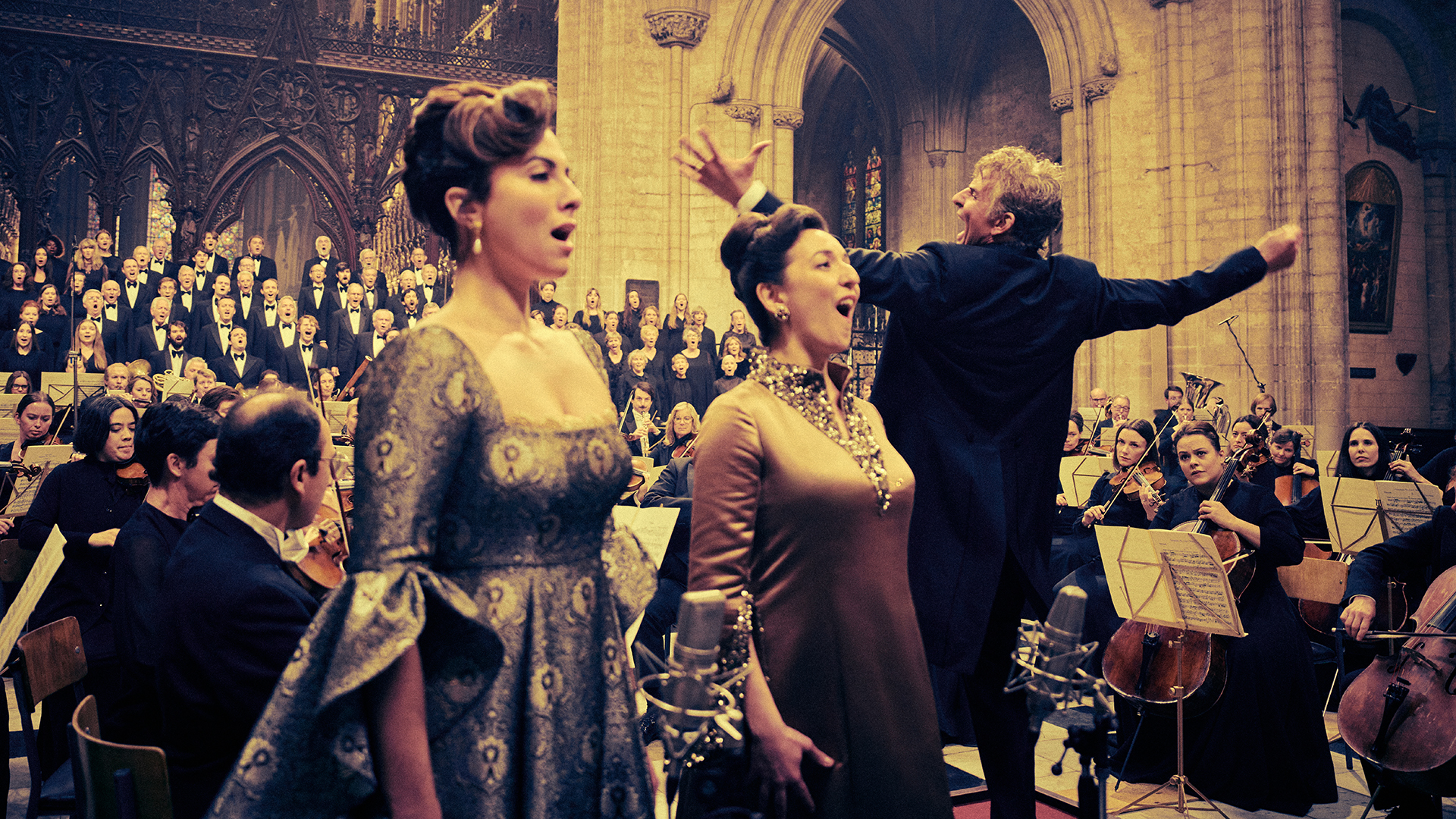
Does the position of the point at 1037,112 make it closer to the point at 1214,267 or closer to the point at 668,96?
the point at 668,96

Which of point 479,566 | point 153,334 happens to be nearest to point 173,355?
point 153,334

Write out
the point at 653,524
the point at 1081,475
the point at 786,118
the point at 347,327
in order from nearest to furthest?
1. the point at 653,524
2. the point at 1081,475
3. the point at 347,327
4. the point at 786,118

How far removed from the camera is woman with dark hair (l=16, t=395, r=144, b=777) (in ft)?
13.3

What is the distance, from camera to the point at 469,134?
1.38 metres

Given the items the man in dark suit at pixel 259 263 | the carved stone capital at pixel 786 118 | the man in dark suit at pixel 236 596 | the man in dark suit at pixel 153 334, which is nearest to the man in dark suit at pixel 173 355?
the man in dark suit at pixel 153 334

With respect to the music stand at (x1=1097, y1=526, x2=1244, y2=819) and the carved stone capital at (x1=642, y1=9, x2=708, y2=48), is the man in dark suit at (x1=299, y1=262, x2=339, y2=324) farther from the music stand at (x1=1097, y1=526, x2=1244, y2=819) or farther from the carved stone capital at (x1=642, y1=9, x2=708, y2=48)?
the music stand at (x1=1097, y1=526, x2=1244, y2=819)

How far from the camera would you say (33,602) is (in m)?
2.81

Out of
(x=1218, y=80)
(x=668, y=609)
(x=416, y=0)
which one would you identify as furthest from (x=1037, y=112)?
(x=668, y=609)

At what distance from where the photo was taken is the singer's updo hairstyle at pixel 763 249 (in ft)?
6.24

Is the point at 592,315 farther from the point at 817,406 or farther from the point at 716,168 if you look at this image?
the point at 817,406

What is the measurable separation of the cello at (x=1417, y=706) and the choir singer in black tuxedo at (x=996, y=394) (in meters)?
1.62

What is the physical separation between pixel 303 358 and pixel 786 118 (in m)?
6.98

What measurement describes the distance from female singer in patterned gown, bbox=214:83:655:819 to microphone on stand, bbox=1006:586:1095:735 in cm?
79

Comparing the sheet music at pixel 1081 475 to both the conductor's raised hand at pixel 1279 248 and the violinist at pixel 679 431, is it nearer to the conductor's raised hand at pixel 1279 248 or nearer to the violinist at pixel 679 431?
the violinist at pixel 679 431
